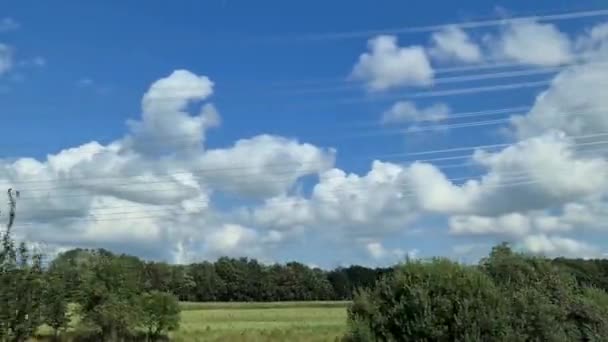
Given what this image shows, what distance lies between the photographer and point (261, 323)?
66250 millimetres

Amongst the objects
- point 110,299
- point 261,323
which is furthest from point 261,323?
point 110,299

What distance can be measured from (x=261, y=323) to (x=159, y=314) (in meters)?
16.8

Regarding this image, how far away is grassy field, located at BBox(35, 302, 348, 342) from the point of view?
5062 centimetres

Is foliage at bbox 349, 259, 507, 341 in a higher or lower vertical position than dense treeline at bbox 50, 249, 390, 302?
lower

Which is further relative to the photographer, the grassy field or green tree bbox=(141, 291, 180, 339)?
green tree bbox=(141, 291, 180, 339)

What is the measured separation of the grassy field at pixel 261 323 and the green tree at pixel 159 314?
4.22ft

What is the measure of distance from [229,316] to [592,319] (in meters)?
52.1

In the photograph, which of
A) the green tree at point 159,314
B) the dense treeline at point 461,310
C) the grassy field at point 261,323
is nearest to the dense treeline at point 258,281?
the grassy field at point 261,323

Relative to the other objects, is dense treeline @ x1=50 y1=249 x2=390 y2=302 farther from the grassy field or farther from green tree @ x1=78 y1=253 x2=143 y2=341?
green tree @ x1=78 y1=253 x2=143 y2=341

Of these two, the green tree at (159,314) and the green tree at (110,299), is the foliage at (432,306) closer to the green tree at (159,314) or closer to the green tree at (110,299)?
the green tree at (110,299)

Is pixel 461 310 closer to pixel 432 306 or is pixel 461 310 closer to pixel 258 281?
pixel 432 306

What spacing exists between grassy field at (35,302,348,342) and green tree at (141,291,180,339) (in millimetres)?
1286

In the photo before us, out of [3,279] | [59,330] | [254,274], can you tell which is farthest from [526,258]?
[254,274]

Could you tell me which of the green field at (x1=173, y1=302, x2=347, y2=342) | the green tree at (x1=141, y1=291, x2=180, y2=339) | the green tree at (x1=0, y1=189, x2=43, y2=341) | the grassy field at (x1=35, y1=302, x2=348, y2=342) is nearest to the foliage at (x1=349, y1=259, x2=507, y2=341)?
the green tree at (x1=0, y1=189, x2=43, y2=341)
